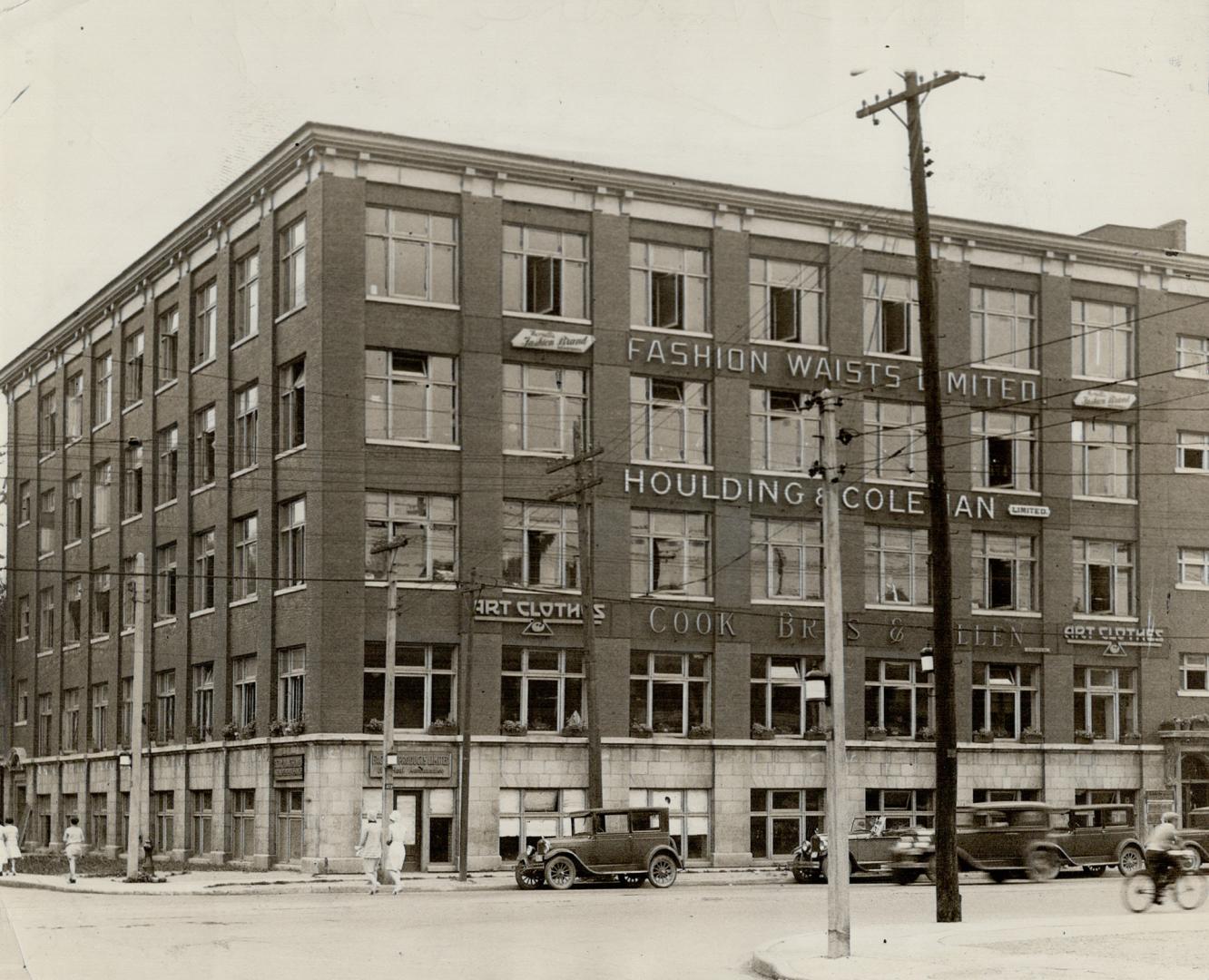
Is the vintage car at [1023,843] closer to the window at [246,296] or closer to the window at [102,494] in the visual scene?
the window at [246,296]

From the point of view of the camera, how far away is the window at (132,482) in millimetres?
57531

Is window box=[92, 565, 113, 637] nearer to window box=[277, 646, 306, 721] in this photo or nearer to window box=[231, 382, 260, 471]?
window box=[231, 382, 260, 471]

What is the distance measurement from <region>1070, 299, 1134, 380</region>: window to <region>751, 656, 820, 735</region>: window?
13775 millimetres

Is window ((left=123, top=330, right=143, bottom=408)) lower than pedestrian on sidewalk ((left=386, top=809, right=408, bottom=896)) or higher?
higher

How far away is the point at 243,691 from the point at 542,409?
11.7m

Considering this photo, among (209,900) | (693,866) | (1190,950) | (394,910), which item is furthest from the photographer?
(693,866)

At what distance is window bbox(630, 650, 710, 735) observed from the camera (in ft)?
158

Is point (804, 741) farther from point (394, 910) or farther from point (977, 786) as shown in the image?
point (394, 910)

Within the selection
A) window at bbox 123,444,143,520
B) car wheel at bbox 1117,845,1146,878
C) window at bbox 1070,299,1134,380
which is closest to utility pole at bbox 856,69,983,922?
car wheel at bbox 1117,845,1146,878

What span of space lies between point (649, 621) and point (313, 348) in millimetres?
11861

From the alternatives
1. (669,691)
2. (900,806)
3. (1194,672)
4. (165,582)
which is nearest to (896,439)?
(669,691)

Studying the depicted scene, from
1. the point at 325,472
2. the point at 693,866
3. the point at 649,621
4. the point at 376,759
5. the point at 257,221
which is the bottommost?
the point at 693,866

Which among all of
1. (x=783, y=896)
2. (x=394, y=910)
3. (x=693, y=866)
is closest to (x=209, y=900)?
(x=394, y=910)

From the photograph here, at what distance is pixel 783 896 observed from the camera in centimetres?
3322
